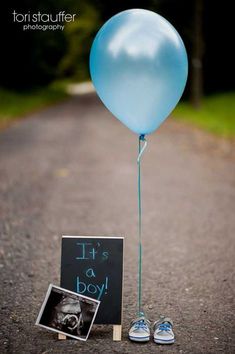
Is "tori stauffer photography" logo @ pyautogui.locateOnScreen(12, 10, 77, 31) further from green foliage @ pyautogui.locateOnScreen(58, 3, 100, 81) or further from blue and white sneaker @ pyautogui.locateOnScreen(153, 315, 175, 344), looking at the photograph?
blue and white sneaker @ pyautogui.locateOnScreen(153, 315, 175, 344)

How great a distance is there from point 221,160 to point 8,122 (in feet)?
25.6

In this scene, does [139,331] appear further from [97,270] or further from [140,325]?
[97,270]

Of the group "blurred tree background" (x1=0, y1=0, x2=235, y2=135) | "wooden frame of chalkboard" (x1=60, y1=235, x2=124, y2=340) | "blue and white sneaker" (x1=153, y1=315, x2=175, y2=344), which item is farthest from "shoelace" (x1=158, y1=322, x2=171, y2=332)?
"blurred tree background" (x1=0, y1=0, x2=235, y2=135)

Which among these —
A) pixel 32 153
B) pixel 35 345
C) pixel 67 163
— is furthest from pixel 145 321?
pixel 32 153

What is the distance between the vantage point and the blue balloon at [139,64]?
119 inches

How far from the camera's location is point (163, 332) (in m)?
3.08

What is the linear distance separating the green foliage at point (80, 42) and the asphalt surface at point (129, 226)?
27078mm

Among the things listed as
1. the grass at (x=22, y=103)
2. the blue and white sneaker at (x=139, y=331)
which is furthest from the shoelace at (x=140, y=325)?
the grass at (x=22, y=103)

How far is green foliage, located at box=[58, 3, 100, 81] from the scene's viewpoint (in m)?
40.9

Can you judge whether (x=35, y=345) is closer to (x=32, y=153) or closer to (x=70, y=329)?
(x=70, y=329)

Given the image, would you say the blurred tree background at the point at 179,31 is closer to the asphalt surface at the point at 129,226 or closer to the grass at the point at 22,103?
the grass at the point at 22,103

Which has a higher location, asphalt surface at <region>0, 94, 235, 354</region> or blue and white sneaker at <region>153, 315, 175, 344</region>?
asphalt surface at <region>0, 94, 235, 354</region>

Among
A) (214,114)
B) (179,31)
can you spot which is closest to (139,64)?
(214,114)

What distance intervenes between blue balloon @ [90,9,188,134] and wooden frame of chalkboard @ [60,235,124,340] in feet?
2.41
